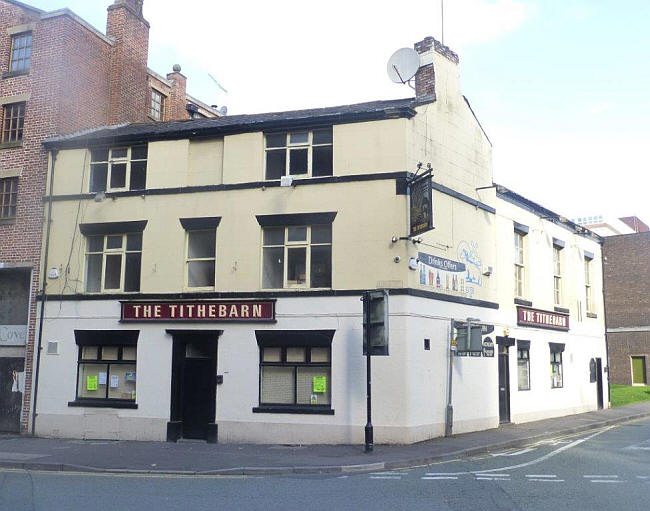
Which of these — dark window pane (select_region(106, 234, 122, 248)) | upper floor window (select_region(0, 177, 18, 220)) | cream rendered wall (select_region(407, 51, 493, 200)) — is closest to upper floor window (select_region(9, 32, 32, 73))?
upper floor window (select_region(0, 177, 18, 220))

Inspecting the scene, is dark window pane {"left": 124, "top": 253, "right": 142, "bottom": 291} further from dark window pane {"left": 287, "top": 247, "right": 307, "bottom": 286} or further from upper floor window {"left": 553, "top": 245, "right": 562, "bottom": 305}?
upper floor window {"left": 553, "top": 245, "right": 562, "bottom": 305}

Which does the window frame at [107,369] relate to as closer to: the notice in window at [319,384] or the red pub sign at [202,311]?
the red pub sign at [202,311]

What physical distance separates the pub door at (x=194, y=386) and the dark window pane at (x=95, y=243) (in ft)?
12.7

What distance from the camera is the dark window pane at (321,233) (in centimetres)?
1769

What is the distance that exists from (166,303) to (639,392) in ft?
92.2

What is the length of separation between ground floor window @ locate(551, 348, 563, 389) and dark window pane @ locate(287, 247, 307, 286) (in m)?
11.4

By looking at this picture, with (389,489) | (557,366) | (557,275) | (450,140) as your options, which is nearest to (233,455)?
(389,489)

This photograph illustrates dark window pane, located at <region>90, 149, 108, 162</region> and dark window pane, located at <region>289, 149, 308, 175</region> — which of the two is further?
dark window pane, located at <region>90, 149, 108, 162</region>

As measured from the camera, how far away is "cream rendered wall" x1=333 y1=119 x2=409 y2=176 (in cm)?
1730

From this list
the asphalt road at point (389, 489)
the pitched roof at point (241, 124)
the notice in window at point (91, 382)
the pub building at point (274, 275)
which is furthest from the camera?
the notice in window at point (91, 382)

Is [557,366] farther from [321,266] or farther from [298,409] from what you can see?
[298,409]

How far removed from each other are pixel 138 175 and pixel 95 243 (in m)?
2.37

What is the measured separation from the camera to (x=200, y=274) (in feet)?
61.0

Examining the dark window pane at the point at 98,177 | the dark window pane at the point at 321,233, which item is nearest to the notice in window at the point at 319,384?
the dark window pane at the point at 321,233
